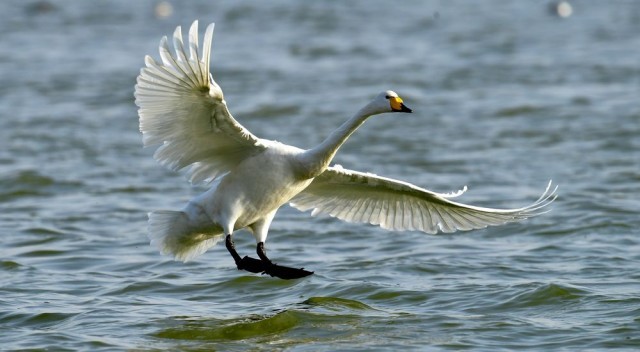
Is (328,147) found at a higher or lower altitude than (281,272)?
higher

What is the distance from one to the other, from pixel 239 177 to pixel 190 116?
92 centimetres

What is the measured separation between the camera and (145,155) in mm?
19188

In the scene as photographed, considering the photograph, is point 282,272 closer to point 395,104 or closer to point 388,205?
point 388,205

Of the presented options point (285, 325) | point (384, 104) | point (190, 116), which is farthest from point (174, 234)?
point (384, 104)

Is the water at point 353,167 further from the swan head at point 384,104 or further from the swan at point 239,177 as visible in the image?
the swan head at point 384,104

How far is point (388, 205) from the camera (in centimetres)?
1216

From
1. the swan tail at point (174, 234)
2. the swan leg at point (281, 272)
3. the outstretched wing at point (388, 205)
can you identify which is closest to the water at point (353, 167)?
the swan leg at point (281, 272)

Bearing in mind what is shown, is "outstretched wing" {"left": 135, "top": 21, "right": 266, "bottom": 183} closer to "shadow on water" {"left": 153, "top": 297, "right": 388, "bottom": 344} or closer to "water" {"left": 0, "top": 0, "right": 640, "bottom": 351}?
"shadow on water" {"left": 153, "top": 297, "right": 388, "bottom": 344}

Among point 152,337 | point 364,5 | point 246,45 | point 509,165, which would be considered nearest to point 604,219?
point 509,165

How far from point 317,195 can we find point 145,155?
7466 mm

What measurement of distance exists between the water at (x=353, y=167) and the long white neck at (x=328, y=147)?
1424 mm

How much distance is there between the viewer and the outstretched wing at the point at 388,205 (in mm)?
11688

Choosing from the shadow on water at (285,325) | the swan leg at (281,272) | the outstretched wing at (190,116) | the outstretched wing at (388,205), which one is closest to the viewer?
the outstretched wing at (190,116)

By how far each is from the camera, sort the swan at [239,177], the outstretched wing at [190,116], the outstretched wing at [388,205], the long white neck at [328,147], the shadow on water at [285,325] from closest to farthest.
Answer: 1. the outstretched wing at [190,116]
2. the swan at [239,177]
3. the long white neck at [328,147]
4. the shadow on water at [285,325]
5. the outstretched wing at [388,205]
